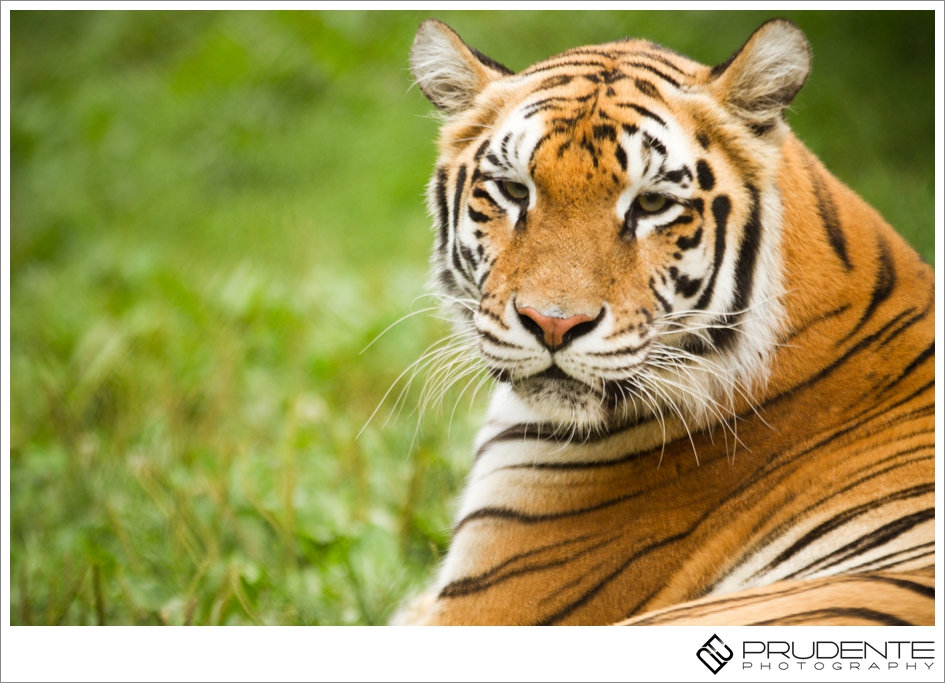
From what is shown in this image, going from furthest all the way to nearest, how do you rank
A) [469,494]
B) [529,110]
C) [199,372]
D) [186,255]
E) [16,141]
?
[186,255] < [199,372] < [16,141] < [469,494] < [529,110]

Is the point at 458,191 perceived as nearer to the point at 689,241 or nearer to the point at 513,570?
the point at 689,241

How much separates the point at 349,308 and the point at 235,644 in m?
1.46

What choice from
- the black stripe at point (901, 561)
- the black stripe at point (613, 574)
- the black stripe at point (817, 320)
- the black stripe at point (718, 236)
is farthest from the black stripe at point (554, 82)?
the black stripe at point (901, 561)

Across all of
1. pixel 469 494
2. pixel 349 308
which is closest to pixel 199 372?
pixel 349 308

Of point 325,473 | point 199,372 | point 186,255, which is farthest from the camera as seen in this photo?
point 186,255

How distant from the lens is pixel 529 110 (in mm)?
1471

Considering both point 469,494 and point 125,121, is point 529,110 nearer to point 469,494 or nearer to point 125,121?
point 469,494

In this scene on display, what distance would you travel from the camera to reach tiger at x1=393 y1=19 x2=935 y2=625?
1344 millimetres

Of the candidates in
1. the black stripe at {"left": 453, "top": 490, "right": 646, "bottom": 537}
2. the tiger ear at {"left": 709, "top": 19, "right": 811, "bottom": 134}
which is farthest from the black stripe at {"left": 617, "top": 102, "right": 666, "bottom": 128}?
the black stripe at {"left": 453, "top": 490, "right": 646, "bottom": 537}

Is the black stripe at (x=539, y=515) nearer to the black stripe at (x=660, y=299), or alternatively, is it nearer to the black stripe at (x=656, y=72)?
the black stripe at (x=660, y=299)

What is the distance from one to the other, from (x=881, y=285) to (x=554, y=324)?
601mm

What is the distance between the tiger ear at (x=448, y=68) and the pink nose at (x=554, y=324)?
513mm

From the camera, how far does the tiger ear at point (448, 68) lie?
61.7 inches

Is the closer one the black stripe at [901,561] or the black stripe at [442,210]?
the black stripe at [901,561]
